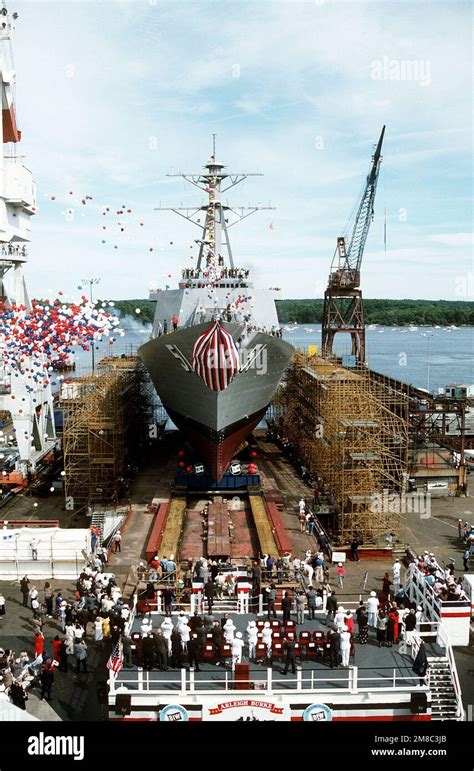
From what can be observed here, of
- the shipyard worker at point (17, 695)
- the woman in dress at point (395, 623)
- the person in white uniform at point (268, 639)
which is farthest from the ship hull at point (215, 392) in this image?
the shipyard worker at point (17, 695)

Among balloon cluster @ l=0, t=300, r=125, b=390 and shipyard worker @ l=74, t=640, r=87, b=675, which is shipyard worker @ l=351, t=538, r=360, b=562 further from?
shipyard worker @ l=74, t=640, r=87, b=675

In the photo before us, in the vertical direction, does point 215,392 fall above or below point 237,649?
above

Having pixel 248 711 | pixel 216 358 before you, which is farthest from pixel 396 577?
pixel 216 358

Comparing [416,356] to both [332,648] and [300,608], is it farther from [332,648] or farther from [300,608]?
[332,648]

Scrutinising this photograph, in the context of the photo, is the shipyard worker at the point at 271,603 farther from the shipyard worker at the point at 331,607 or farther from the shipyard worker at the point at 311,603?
the shipyard worker at the point at 331,607

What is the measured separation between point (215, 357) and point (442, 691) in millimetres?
12151

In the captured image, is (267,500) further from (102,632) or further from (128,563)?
(102,632)

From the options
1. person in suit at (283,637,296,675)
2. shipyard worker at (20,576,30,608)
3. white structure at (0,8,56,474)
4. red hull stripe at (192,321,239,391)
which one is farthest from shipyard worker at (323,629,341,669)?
white structure at (0,8,56,474)

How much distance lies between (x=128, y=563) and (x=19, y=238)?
19336 mm

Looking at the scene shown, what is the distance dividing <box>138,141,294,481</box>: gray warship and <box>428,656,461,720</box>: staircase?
11581 mm

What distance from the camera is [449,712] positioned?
36.3 ft

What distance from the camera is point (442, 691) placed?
11.5 meters

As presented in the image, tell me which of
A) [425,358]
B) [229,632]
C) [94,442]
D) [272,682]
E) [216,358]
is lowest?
[272,682]
